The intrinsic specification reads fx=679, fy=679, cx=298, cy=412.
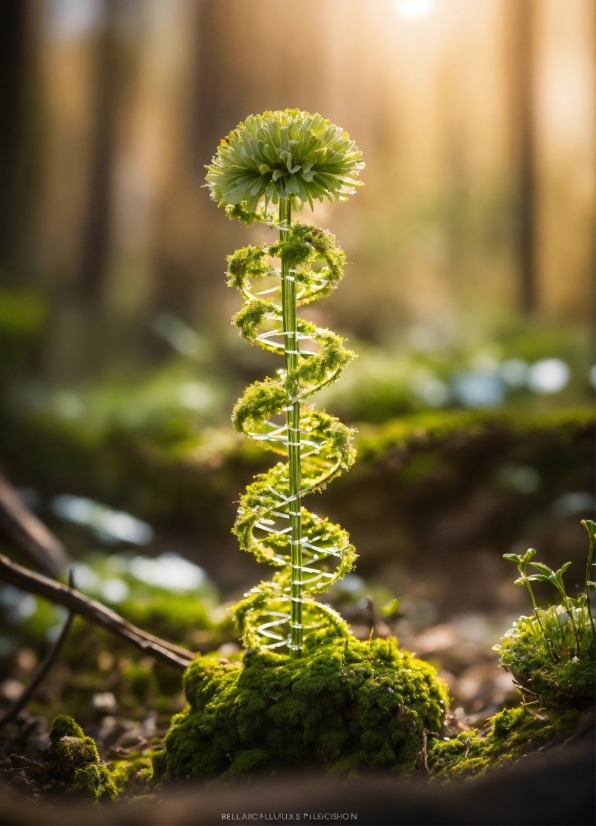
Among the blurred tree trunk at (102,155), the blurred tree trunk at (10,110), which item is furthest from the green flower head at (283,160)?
the blurred tree trunk at (10,110)

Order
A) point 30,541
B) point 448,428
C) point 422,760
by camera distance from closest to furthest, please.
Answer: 1. point 422,760
2. point 30,541
3. point 448,428

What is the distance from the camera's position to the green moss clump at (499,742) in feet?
5.68

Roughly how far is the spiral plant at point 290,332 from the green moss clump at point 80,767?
57 cm

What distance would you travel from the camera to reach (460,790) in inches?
58.6

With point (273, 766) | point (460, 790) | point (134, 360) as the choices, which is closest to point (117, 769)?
point (273, 766)


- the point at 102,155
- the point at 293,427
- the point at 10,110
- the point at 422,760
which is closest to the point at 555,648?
the point at 422,760

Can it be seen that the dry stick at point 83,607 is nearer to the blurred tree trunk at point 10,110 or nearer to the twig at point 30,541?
the twig at point 30,541

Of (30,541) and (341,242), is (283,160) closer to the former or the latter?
(30,541)

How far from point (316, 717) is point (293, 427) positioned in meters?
0.83

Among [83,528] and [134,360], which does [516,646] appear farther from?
[134,360]

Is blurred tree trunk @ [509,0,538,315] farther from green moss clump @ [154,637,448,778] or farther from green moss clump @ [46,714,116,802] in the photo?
green moss clump @ [46,714,116,802]

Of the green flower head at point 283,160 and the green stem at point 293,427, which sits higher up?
the green flower head at point 283,160

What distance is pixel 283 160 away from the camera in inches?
73.2

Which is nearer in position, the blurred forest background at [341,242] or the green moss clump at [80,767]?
the green moss clump at [80,767]
